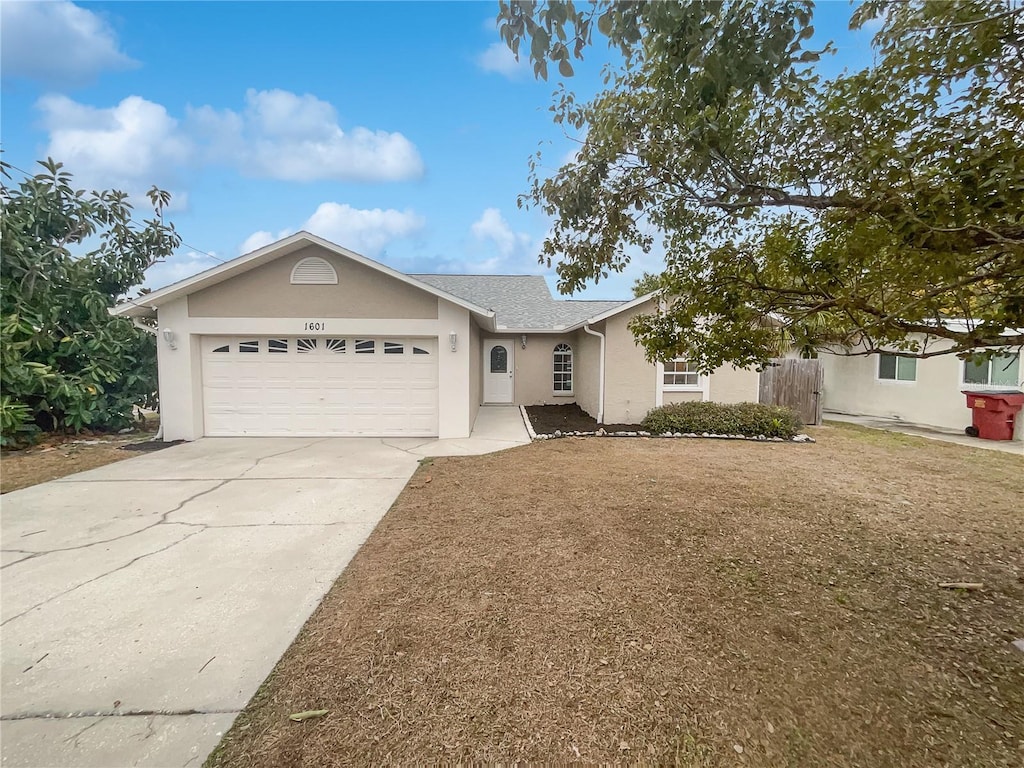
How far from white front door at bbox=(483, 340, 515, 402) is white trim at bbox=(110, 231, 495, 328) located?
17.8ft

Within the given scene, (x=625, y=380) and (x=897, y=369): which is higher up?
(x=897, y=369)

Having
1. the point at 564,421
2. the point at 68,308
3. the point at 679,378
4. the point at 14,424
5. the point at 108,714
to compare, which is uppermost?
the point at 68,308

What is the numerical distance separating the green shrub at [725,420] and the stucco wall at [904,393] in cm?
228

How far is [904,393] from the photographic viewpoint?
1248cm

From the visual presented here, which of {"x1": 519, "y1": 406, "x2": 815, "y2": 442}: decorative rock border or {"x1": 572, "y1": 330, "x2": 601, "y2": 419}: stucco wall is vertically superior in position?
{"x1": 572, "y1": 330, "x2": 601, "y2": 419}: stucco wall

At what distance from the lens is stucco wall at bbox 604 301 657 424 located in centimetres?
1104

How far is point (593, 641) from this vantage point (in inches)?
109

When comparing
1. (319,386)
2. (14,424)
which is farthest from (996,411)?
(14,424)

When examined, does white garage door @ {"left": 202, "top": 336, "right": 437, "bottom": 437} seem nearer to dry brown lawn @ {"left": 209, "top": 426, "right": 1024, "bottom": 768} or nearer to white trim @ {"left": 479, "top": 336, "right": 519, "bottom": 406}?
dry brown lawn @ {"left": 209, "top": 426, "right": 1024, "bottom": 768}

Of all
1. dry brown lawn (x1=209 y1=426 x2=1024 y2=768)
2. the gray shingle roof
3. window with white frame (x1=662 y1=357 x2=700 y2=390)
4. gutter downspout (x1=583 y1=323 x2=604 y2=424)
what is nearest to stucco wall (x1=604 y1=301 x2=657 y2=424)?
gutter downspout (x1=583 y1=323 x2=604 y2=424)

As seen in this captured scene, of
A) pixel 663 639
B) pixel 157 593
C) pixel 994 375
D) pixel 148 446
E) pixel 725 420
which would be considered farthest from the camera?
pixel 994 375

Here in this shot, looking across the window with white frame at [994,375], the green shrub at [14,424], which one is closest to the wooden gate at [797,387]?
the window with white frame at [994,375]

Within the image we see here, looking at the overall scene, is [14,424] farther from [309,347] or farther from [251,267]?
[309,347]

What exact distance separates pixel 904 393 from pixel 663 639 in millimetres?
13918
